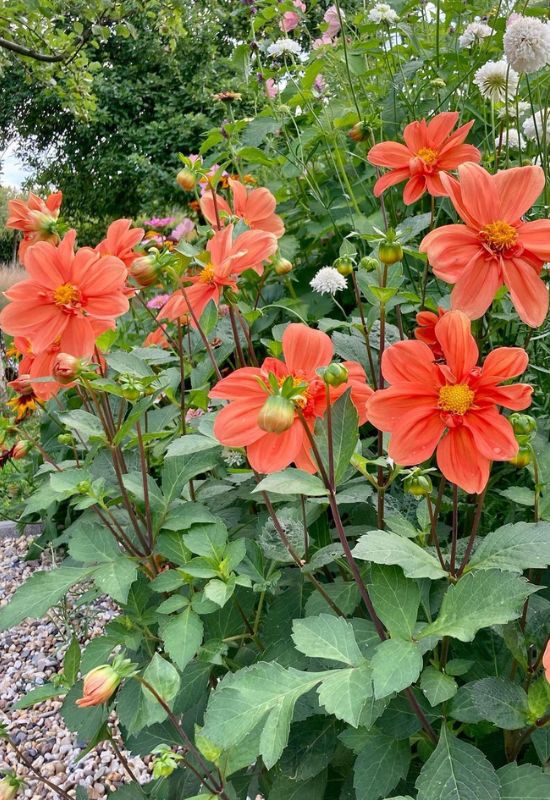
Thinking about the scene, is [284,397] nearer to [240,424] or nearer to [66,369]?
[240,424]

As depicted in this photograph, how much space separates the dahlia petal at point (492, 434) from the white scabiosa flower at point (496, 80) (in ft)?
2.48

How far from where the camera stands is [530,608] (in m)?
0.76

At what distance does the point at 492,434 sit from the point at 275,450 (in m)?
0.19

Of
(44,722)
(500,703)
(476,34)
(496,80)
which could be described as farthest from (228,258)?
(44,722)

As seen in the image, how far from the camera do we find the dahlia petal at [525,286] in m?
0.65

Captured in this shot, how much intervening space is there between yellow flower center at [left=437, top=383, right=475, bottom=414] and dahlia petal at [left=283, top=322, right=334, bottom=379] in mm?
126

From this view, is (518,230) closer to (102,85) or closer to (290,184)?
(290,184)

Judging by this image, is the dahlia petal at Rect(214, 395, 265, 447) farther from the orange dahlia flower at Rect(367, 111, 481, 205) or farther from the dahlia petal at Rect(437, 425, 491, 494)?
the orange dahlia flower at Rect(367, 111, 481, 205)

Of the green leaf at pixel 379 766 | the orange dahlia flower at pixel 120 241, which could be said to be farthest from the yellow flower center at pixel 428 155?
the green leaf at pixel 379 766

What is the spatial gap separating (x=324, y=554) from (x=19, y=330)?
42cm

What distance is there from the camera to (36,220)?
3.04 ft

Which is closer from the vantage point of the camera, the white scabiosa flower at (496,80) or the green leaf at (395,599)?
the green leaf at (395,599)

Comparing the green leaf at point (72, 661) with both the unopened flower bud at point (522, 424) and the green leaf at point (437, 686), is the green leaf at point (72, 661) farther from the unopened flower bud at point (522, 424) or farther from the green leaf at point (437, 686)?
the unopened flower bud at point (522, 424)

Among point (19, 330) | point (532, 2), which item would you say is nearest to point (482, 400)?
point (19, 330)
